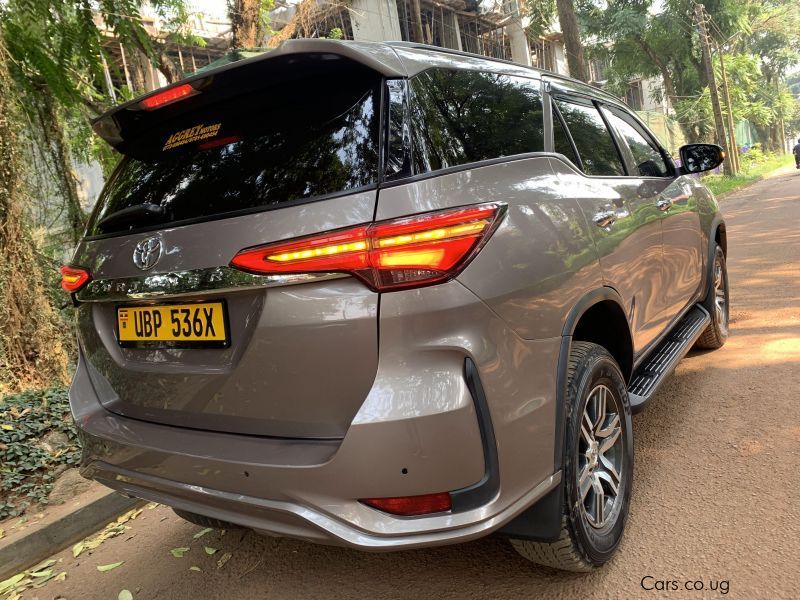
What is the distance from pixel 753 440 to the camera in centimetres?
288

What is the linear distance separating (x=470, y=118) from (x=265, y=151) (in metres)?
0.65

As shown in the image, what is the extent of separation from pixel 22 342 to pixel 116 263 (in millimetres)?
2928

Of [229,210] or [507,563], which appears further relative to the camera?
[507,563]

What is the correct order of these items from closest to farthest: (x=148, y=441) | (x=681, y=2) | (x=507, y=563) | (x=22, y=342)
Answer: (x=148, y=441) → (x=507, y=563) → (x=22, y=342) → (x=681, y=2)

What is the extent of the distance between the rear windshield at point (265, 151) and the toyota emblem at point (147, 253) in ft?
0.27

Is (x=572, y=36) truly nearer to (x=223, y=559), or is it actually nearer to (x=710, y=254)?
(x=710, y=254)

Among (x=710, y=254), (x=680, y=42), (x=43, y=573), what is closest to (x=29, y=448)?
(x=43, y=573)

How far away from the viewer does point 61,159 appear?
534 cm

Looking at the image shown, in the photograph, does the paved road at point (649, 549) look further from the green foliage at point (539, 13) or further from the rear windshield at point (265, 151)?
the green foliage at point (539, 13)

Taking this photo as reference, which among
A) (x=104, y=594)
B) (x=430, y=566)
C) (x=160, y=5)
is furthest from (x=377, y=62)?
(x=160, y=5)

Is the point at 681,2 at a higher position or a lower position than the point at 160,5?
higher

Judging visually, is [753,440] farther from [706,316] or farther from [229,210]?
[229,210]

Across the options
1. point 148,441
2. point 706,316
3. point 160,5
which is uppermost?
point 160,5

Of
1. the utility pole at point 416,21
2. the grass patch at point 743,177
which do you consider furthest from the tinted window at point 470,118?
the utility pole at point 416,21
